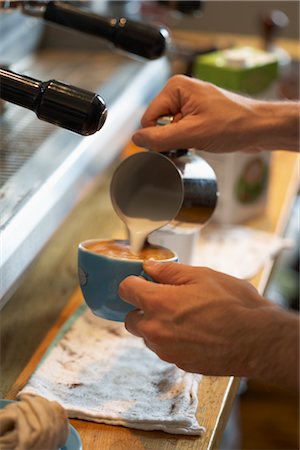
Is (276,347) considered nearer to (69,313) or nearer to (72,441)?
(72,441)

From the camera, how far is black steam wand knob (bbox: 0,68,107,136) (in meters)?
0.73

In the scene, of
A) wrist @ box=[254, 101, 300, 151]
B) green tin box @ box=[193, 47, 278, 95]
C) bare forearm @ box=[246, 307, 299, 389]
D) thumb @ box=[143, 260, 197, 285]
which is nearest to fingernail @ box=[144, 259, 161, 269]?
thumb @ box=[143, 260, 197, 285]

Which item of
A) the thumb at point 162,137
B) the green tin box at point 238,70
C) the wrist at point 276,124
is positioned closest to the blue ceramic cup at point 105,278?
the thumb at point 162,137

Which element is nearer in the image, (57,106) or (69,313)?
(57,106)

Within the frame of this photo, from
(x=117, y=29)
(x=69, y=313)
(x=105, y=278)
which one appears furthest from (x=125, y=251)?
(x=117, y=29)

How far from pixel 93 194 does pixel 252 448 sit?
756 millimetres

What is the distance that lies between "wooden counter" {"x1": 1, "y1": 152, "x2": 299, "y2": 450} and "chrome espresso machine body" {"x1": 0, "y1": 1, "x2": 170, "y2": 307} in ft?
0.31

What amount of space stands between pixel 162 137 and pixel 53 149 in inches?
8.8

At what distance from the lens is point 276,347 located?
0.70 m

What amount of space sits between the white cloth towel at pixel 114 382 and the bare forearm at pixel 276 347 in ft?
0.39

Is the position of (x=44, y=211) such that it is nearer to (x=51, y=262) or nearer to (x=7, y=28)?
(x=51, y=262)

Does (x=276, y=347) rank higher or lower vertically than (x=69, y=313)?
higher

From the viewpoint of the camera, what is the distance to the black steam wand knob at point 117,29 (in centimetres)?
100

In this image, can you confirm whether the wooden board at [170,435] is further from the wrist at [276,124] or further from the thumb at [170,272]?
the wrist at [276,124]
